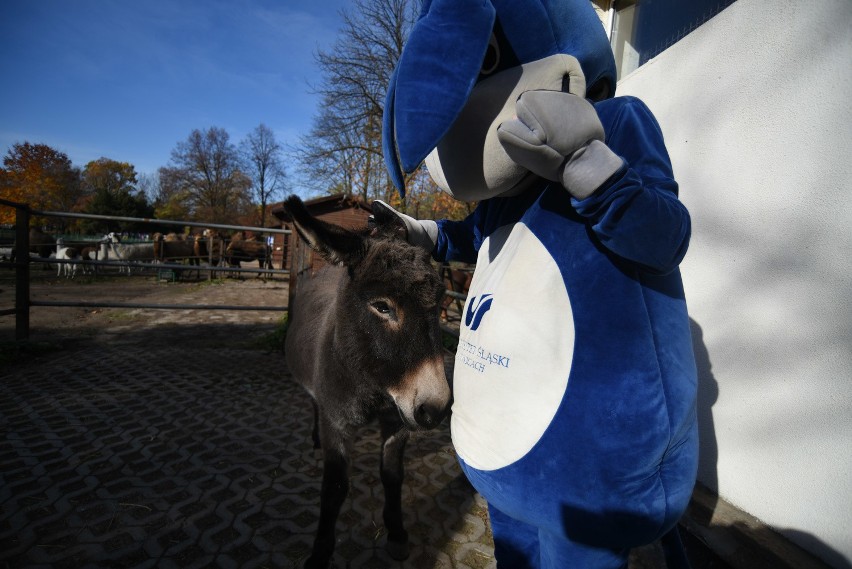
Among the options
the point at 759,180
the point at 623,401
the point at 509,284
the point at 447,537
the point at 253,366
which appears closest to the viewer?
the point at 623,401

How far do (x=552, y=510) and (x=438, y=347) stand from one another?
0.92 meters

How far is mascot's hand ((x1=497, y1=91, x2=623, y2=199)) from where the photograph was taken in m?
1.01

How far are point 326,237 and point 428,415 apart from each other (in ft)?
3.57

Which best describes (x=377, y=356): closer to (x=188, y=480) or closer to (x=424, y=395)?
(x=424, y=395)

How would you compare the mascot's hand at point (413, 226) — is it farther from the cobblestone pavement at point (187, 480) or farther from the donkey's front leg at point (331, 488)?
the cobblestone pavement at point (187, 480)

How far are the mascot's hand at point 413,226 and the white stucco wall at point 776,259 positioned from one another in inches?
78.3

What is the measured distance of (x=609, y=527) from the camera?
44.7 inches

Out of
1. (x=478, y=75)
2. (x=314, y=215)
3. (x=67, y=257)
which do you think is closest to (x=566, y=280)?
(x=478, y=75)

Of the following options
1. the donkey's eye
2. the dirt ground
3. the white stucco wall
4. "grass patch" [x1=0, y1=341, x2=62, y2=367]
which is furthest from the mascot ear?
the dirt ground

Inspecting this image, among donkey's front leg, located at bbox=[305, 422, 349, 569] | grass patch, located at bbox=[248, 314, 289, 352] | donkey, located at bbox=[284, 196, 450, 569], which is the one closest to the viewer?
donkey, located at bbox=[284, 196, 450, 569]

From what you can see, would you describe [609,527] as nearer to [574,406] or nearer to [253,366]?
[574,406]

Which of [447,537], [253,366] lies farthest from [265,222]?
[447,537]

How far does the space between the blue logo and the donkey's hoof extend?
180cm

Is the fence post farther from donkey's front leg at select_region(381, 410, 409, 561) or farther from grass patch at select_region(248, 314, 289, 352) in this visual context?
donkey's front leg at select_region(381, 410, 409, 561)
